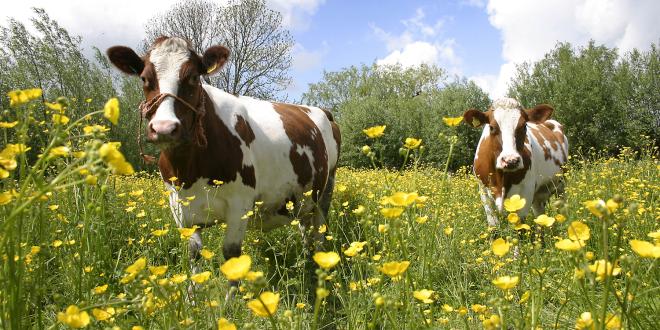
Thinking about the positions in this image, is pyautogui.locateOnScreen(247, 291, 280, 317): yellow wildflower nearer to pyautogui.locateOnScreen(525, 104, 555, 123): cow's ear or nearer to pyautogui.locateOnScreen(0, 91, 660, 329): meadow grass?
pyautogui.locateOnScreen(0, 91, 660, 329): meadow grass

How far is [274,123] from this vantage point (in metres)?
4.36

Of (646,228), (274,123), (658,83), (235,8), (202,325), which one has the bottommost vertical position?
(202,325)

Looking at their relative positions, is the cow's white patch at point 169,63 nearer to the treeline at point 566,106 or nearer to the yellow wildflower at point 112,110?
the yellow wildflower at point 112,110

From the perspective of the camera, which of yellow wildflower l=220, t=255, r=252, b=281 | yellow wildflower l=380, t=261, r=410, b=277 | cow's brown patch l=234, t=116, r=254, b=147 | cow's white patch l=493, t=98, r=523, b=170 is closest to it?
yellow wildflower l=220, t=255, r=252, b=281

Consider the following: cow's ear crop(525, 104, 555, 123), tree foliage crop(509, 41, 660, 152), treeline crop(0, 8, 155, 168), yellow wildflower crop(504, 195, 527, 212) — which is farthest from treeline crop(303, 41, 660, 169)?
yellow wildflower crop(504, 195, 527, 212)

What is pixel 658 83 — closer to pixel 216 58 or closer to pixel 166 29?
pixel 166 29

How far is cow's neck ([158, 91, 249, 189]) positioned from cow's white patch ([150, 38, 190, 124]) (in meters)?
0.38

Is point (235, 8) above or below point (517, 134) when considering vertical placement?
above

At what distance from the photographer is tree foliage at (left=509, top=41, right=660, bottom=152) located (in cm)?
2575

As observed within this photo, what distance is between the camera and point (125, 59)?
3.52 m

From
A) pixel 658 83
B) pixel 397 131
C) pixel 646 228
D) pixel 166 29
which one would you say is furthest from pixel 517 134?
pixel 658 83

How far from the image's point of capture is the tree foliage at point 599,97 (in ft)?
84.5

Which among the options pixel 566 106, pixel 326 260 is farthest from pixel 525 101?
pixel 326 260

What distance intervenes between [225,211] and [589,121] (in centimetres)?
2804
